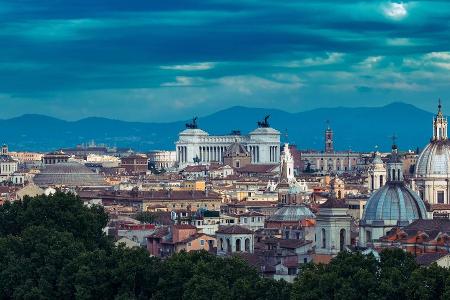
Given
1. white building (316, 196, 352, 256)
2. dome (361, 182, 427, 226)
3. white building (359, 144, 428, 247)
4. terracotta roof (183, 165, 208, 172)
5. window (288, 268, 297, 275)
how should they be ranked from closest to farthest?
window (288, 268, 297, 275)
white building (316, 196, 352, 256)
white building (359, 144, 428, 247)
dome (361, 182, 427, 226)
terracotta roof (183, 165, 208, 172)

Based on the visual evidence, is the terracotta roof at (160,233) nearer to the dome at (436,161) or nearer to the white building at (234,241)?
the white building at (234,241)

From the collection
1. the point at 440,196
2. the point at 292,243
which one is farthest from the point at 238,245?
the point at 440,196

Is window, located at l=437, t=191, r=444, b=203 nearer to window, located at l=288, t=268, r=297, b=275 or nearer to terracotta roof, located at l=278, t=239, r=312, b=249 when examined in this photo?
terracotta roof, located at l=278, t=239, r=312, b=249

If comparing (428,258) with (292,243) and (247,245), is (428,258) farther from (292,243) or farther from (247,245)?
(247,245)

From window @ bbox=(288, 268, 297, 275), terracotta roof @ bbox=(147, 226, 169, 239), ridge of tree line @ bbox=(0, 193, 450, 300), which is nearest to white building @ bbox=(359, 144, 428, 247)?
window @ bbox=(288, 268, 297, 275)

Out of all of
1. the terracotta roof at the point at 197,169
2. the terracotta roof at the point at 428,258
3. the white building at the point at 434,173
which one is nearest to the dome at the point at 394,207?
the terracotta roof at the point at 428,258

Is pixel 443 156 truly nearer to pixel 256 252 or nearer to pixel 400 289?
pixel 256 252

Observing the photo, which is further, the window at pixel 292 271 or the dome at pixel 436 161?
the dome at pixel 436 161

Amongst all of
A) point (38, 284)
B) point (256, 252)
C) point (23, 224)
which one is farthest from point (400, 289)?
point (23, 224)
